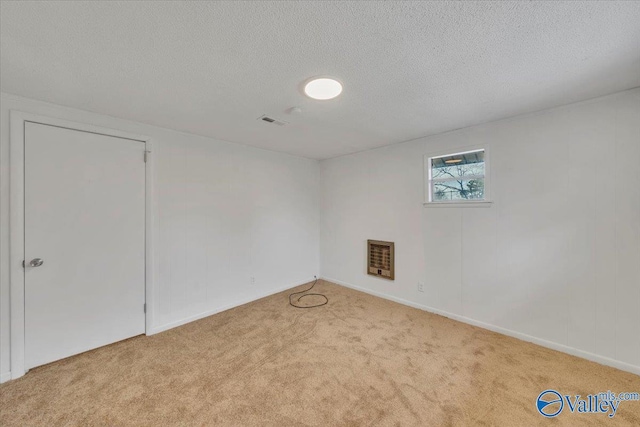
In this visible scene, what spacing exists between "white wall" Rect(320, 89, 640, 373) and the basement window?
100 mm

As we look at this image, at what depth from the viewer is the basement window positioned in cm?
271

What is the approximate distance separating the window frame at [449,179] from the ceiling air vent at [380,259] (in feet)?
2.89

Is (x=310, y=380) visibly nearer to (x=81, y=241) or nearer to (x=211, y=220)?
(x=211, y=220)

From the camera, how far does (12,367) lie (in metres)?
1.89

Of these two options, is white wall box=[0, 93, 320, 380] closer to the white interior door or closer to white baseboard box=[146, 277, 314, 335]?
white baseboard box=[146, 277, 314, 335]

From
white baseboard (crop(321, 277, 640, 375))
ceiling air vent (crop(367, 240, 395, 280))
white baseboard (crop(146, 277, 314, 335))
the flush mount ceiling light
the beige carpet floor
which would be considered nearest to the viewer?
the beige carpet floor

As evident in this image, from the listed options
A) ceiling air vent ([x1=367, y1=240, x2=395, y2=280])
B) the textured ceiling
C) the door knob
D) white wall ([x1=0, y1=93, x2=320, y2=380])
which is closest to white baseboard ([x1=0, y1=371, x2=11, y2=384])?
white wall ([x1=0, y1=93, x2=320, y2=380])

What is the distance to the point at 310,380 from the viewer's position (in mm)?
1861

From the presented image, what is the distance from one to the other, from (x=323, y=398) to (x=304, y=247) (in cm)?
275

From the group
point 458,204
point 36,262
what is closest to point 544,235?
point 458,204

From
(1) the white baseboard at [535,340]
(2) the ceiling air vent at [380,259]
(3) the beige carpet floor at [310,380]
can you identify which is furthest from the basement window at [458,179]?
(3) the beige carpet floor at [310,380]

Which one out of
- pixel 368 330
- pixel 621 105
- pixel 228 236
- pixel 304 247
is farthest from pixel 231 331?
pixel 621 105
